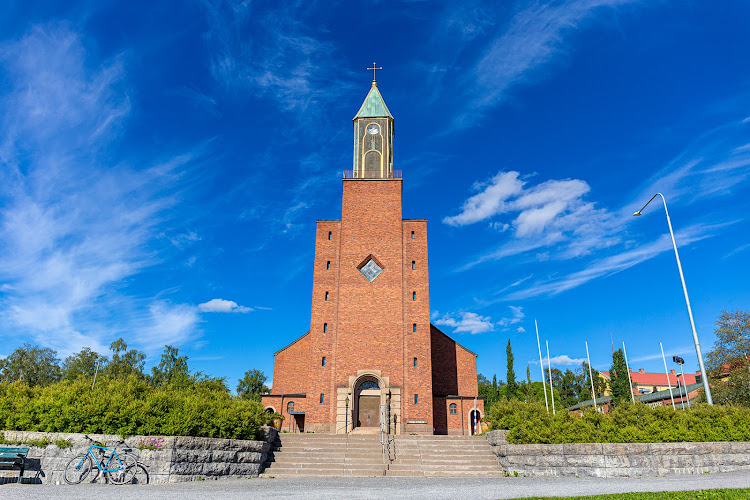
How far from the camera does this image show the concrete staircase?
1708 cm

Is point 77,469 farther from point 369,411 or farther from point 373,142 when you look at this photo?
point 373,142

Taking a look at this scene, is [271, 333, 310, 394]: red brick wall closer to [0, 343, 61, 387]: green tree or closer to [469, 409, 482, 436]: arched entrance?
[469, 409, 482, 436]: arched entrance

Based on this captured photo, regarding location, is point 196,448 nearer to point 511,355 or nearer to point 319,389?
point 319,389

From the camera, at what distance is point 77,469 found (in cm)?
1247

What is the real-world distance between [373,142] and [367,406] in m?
19.0

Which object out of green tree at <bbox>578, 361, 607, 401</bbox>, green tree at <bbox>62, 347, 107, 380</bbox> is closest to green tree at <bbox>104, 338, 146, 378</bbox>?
green tree at <bbox>62, 347, 107, 380</bbox>

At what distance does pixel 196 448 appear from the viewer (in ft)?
46.1

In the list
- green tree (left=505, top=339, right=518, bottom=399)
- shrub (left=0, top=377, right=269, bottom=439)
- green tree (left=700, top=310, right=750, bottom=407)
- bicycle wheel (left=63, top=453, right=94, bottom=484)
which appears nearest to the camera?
bicycle wheel (left=63, top=453, right=94, bottom=484)

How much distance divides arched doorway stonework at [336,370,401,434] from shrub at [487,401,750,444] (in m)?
12.0

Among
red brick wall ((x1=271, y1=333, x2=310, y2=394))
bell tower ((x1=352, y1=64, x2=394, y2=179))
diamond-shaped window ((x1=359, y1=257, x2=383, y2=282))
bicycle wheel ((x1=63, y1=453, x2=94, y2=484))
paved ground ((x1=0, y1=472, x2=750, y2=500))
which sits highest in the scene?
bell tower ((x1=352, y1=64, x2=394, y2=179))

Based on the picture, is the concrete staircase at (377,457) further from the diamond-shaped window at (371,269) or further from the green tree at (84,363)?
the green tree at (84,363)

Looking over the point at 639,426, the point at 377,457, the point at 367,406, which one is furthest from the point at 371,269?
the point at 639,426

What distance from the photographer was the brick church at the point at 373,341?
28.9 metres

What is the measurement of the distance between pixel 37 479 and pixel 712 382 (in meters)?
34.3
